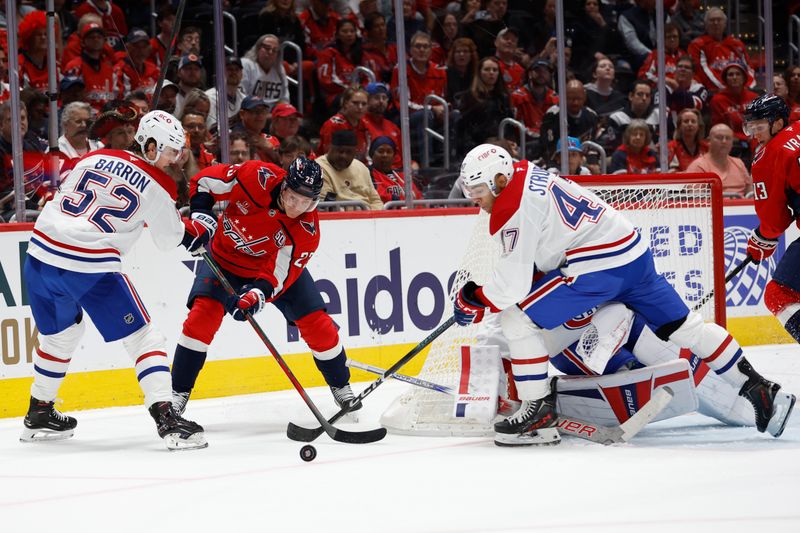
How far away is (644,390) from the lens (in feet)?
12.5

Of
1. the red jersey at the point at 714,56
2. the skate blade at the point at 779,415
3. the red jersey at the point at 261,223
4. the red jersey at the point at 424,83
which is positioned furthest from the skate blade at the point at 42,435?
the red jersey at the point at 714,56

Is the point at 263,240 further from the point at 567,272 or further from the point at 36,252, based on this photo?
the point at 567,272

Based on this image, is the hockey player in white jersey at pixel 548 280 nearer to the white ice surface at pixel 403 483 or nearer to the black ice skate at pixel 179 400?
the white ice surface at pixel 403 483

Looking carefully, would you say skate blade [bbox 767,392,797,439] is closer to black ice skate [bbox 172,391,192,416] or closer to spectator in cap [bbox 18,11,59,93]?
black ice skate [bbox 172,391,192,416]

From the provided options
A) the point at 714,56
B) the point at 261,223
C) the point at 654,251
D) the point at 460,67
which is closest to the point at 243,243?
the point at 261,223

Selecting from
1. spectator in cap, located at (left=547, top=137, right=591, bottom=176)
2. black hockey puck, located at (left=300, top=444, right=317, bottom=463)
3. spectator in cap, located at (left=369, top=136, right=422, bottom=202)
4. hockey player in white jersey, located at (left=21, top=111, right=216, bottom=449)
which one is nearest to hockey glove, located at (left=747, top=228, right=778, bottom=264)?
spectator in cap, located at (left=547, top=137, right=591, bottom=176)

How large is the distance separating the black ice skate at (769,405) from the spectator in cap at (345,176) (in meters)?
2.47

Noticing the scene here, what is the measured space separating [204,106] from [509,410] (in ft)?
7.77

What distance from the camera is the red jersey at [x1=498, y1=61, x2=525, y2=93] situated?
6.94 metres

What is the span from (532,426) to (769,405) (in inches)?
32.5

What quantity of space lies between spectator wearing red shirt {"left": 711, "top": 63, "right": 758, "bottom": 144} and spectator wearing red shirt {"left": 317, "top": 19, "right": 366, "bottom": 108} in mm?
2557

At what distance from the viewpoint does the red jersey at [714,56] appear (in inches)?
309

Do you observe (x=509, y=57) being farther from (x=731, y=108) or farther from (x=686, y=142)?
(x=731, y=108)

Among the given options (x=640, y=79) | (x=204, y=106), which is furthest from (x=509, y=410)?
(x=640, y=79)
